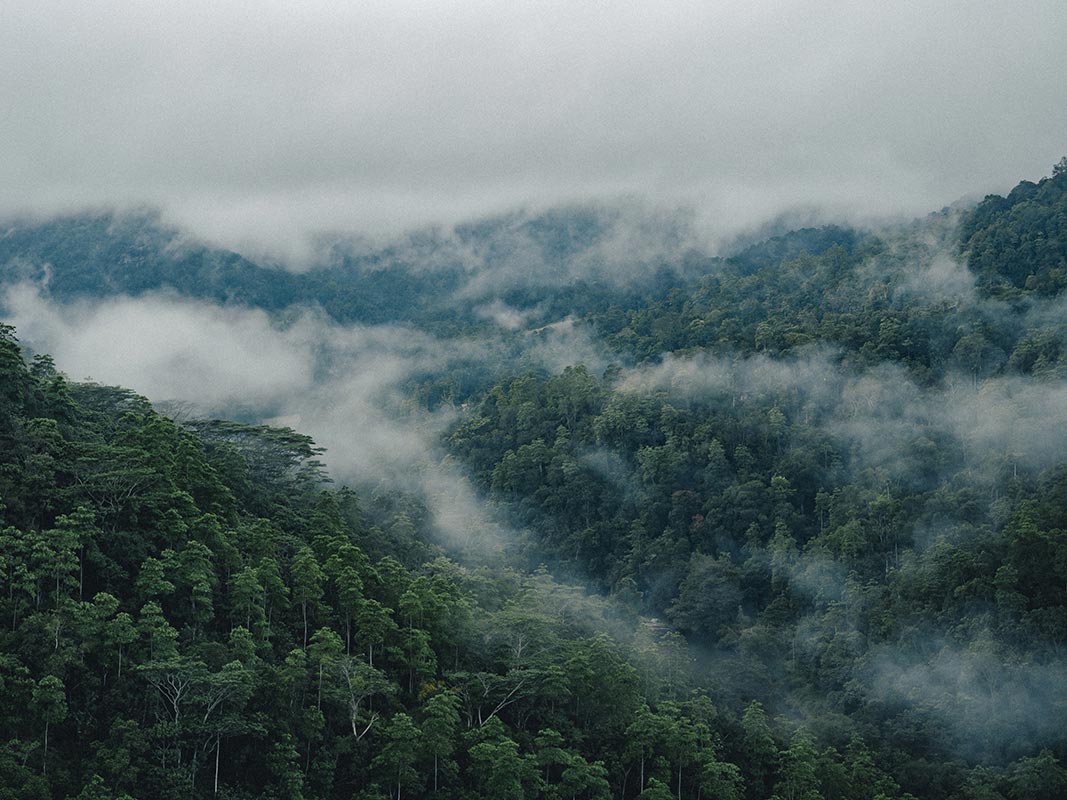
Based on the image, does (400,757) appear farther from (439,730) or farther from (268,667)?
(268,667)

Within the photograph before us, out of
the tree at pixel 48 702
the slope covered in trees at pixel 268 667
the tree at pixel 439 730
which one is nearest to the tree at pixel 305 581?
the slope covered in trees at pixel 268 667

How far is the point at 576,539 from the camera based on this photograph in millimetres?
58219

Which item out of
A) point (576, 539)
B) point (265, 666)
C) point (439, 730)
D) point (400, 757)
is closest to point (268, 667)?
point (265, 666)

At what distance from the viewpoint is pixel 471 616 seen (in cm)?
3412

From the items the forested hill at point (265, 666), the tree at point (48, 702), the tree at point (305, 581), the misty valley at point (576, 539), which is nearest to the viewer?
the tree at point (48, 702)

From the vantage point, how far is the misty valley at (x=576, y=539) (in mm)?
27000

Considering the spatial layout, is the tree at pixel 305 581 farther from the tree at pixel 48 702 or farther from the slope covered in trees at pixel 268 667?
the tree at pixel 48 702

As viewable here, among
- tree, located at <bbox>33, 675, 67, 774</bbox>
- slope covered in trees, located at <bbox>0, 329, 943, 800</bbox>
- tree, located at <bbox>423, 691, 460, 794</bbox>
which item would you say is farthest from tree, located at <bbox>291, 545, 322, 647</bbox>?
tree, located at <bbox>33, 675, 67, 774</bbox>

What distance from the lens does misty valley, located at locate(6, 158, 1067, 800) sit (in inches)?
1063

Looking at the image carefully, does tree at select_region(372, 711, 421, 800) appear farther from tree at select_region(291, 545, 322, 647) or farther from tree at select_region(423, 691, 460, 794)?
tree at select_region(291, 545, 322, 647)

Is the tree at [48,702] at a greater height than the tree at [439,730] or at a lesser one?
greater

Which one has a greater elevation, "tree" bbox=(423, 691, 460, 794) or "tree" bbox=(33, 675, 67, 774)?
"tree" bbox=(33, 675, 67, 774)

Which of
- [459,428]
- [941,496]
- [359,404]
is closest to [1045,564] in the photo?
[941,496]

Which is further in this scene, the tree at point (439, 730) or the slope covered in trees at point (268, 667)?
the tree at point (439, 730)
